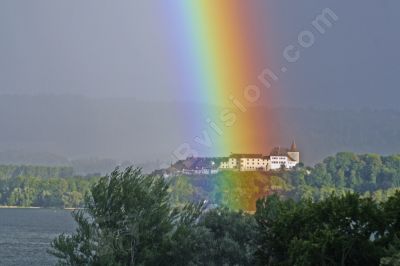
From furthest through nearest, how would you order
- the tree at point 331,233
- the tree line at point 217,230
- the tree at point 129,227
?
the tree at point 129,227
the tree line at point 217,230
the tree at point 331,233

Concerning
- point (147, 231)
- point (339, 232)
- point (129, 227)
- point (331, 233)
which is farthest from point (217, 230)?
point (331, 233)

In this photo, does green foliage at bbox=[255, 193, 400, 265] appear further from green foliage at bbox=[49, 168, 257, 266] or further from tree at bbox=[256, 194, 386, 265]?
green foliage at bbox=[49, 168, 257, 266]

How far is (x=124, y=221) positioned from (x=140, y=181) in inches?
121

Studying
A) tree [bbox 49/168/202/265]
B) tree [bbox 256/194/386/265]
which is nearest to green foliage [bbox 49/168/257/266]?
tree [bbox 49/168/202/265]

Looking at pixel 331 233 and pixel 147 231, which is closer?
pixel 331 233

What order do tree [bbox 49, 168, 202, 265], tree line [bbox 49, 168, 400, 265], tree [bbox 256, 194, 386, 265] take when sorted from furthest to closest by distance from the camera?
tree [bbox 49, 168, 202, 265]
tree line [bbox 49, 168, 400, 265]
tree [bbox 256, 194, 386, 265]

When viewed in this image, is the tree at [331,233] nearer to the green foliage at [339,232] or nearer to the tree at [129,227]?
the green foliage at [339,232]

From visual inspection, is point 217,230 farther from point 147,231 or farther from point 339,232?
point 339,232

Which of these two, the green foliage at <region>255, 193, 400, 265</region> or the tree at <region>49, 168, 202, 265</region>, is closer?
the green foliage at <region>255, 193, 400, 265</region>

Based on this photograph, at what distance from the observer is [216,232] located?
43.4 metres

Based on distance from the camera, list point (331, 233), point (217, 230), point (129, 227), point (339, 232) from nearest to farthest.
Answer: point (331, 233), point (339, 232), point (129, 227), point (217, 230)

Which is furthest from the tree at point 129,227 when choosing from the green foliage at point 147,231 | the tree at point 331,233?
the tree at point 331,233

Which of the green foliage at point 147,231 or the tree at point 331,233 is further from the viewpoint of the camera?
the green foliage at point 147,231

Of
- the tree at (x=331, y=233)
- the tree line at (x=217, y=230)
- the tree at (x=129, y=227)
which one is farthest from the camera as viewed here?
the tree at (x=129, y=227)
